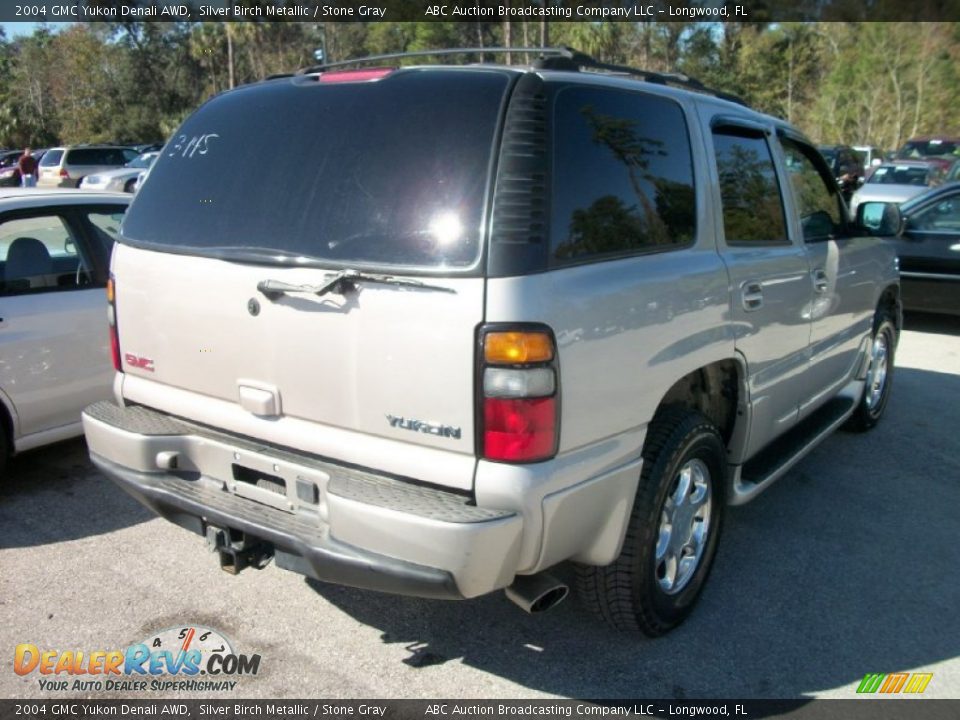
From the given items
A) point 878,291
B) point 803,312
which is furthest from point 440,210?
point 878,291

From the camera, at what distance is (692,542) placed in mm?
3375

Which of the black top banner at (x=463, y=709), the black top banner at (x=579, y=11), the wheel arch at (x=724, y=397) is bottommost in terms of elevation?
the black top banner at (x=463, y=709)

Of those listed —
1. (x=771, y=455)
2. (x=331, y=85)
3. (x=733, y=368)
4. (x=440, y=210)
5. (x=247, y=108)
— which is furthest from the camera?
(x=771, y=455)

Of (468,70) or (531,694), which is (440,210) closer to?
(468,70)

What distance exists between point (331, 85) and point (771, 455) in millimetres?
2661

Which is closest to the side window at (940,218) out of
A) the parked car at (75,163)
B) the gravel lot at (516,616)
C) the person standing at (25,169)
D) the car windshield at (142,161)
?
the gravel lot at (516,616)

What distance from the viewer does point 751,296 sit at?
3518 mm

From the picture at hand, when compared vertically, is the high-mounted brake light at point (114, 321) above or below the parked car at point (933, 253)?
above

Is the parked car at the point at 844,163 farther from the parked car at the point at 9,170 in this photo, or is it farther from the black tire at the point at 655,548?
the parked car at the point at 9,170

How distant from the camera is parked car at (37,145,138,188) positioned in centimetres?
2469

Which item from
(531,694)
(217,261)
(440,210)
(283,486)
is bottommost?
(531,694)

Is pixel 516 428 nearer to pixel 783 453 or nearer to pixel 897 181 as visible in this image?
pixel 783 453

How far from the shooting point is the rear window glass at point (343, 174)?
2.52 m

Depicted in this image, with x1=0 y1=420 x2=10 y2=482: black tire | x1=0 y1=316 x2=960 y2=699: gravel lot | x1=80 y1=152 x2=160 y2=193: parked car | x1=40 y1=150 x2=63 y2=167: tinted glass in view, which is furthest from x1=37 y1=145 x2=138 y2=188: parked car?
x1=0 y1=316 x2=960 y2=699: gravel lot
